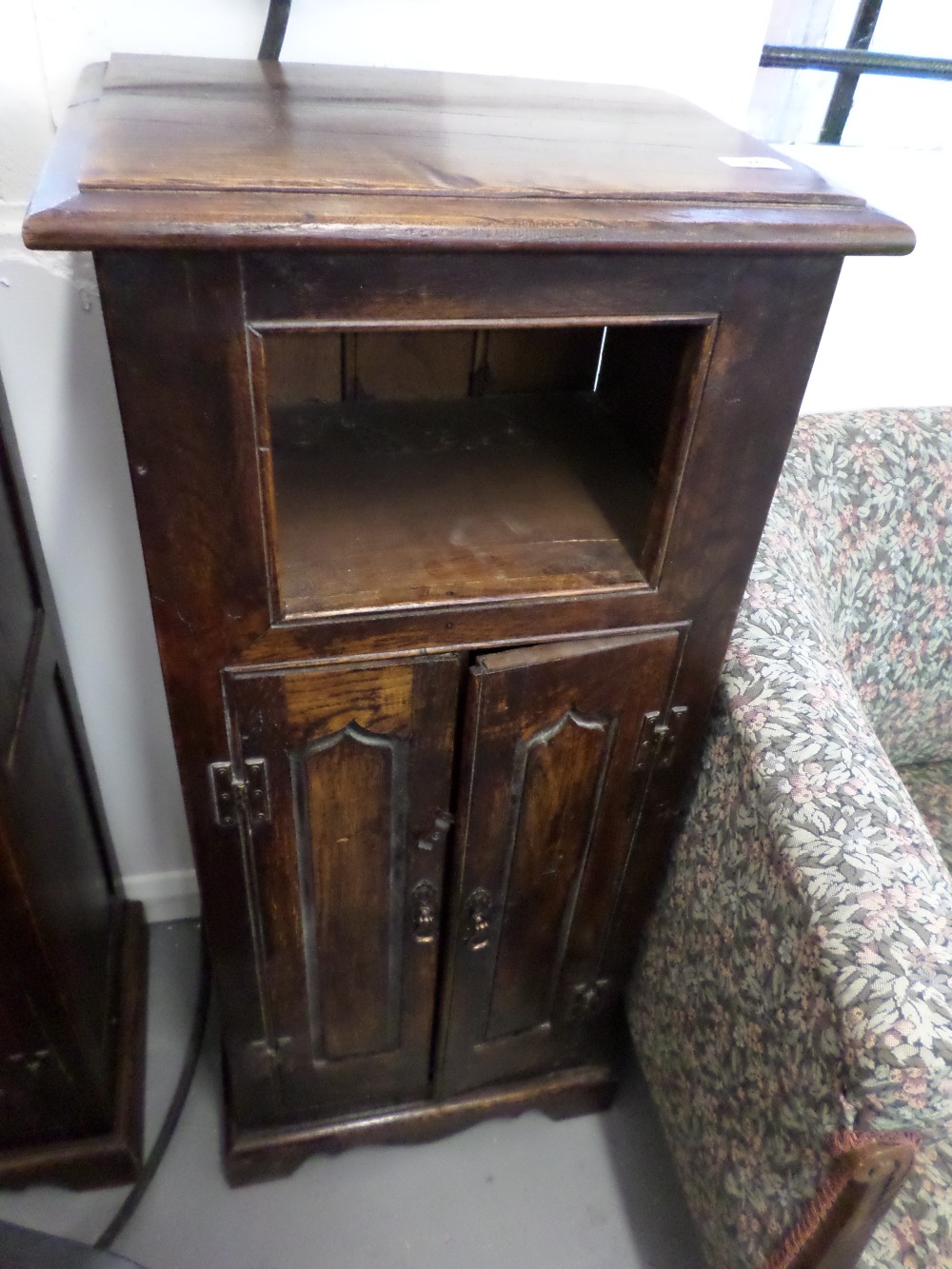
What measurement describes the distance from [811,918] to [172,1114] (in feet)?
3.14

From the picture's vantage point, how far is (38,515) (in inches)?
41.7

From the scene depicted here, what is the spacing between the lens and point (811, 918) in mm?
746

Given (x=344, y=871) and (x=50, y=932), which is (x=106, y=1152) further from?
(x=344, y=871)

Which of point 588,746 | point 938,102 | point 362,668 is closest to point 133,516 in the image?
point 362,668

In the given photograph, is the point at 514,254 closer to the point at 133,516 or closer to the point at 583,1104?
the point at 133,516

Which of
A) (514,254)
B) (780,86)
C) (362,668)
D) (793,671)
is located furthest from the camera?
(780,86)

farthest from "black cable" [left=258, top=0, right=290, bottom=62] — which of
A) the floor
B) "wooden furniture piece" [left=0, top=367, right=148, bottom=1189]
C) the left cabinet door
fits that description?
the floor

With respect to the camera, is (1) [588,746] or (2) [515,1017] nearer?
(1) [588,746]

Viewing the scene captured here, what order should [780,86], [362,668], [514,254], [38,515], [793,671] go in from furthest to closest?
[780,86] < [38,515] < [793,671] < [362,668] < [514,254]

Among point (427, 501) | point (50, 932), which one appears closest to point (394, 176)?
point (427, 501)

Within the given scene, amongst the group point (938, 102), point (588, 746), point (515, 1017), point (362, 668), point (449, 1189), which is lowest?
point (449, 1189)

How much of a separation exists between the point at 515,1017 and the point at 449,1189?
0.29 meters

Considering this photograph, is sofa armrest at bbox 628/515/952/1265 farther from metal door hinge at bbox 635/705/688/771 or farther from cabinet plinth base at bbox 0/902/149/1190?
cabinet plinth base at bbox 0/902/149/1190

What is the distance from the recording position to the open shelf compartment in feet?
2.47
